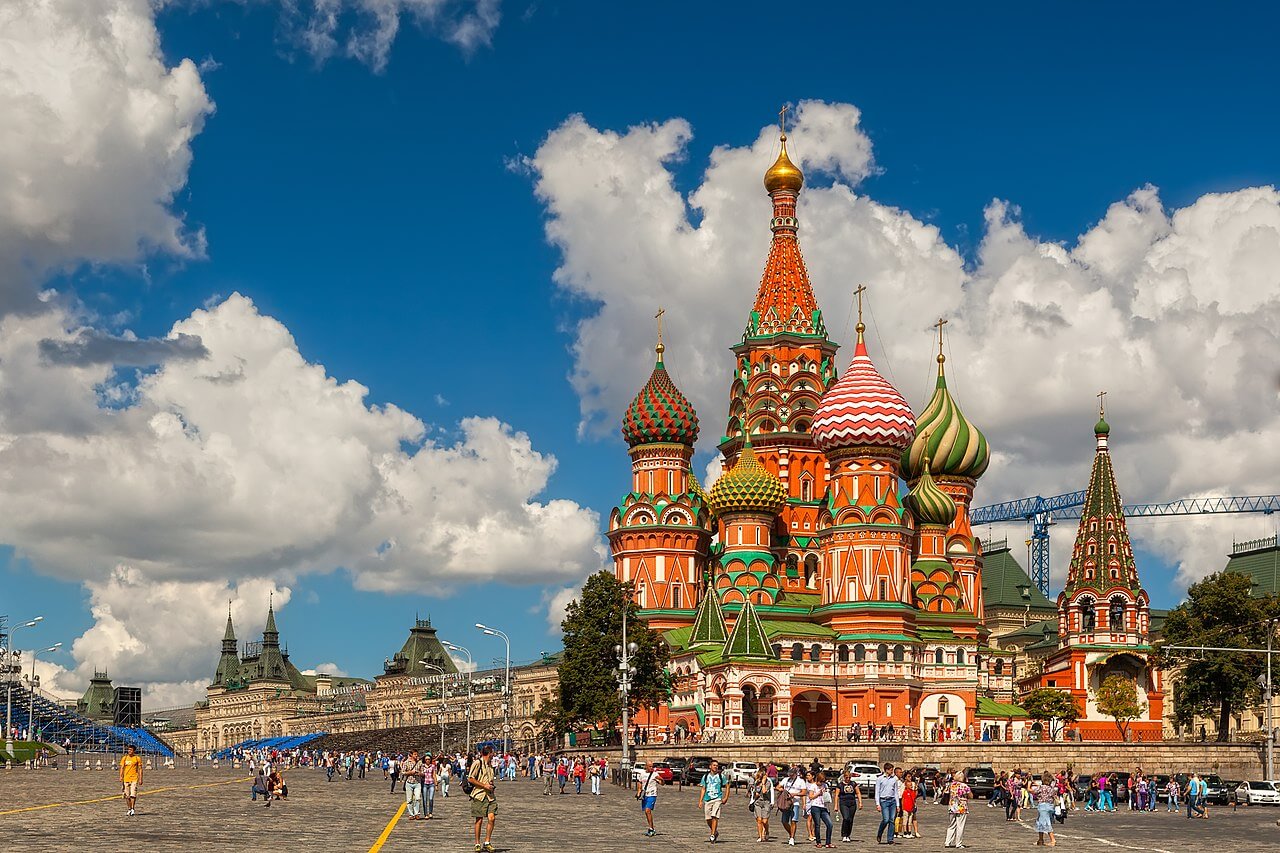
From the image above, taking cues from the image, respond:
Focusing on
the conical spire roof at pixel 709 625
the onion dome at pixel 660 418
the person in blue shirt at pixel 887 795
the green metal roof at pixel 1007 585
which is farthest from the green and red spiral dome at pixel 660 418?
the person in blue shirt at pixel 887 795

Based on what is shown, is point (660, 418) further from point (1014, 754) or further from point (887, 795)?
point (887, 795)

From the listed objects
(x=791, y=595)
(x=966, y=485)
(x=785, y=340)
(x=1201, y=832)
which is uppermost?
(x=785, y=340)

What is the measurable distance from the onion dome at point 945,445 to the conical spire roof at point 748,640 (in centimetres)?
2507

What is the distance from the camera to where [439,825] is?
36.2 meters

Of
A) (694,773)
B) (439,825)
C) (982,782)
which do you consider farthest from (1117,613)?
(439,825)

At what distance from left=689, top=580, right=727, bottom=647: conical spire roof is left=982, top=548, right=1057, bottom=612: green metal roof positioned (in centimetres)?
5711

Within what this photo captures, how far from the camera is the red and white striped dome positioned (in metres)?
93.4

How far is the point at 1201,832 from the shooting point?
42875 mm

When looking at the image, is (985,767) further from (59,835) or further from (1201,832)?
(59,835)

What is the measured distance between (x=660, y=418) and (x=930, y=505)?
17.5 metres

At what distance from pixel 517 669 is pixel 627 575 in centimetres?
7323

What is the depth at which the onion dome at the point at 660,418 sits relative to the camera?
98.4 metres

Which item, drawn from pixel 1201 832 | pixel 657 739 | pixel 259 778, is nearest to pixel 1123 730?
pixel 657 739

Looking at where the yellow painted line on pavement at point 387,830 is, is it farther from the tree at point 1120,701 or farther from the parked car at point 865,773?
the tree at point 1120,701
